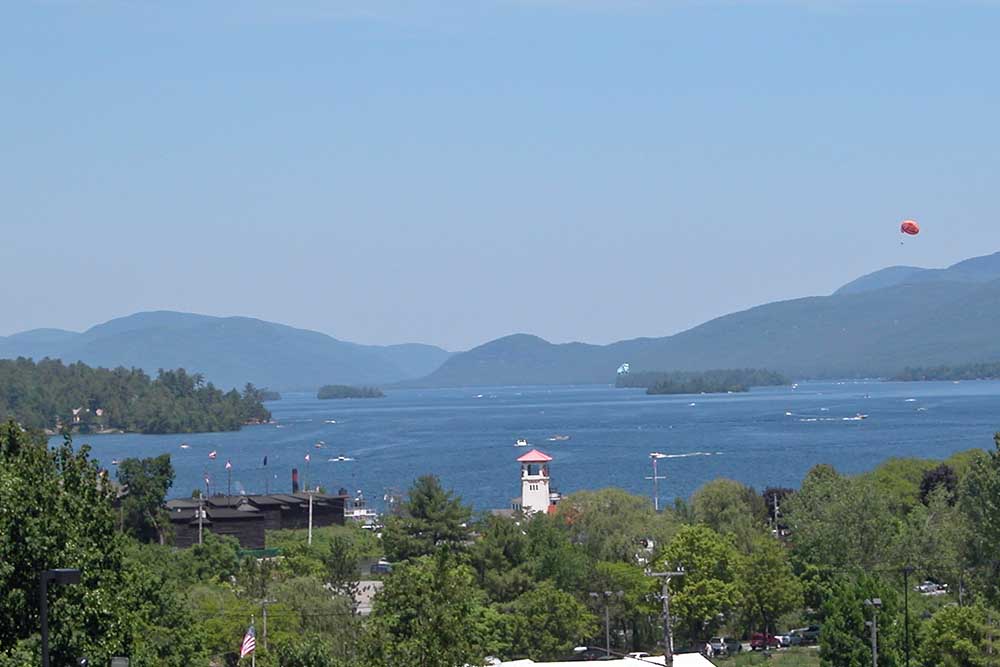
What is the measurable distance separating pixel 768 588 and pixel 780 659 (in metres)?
3.73

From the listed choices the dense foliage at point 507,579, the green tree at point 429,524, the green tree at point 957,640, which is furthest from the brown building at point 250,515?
the green tree at point 957,640

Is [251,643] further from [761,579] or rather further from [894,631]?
[761,579]

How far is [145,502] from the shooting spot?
65.9m

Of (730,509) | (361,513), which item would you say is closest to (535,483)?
(730,509)

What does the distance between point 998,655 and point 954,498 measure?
29.0 m

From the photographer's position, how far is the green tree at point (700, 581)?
4456cm

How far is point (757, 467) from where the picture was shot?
11988 cm

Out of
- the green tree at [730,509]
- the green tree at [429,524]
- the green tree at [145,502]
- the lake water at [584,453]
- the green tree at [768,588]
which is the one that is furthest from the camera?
the lake water at [584,453]

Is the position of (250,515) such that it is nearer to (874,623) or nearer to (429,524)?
(429,524)

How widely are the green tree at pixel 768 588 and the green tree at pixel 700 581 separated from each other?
530 millimetres

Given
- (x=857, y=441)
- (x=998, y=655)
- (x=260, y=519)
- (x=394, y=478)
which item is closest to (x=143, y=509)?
(x=260, y=519)

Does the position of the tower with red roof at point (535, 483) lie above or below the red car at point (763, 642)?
above

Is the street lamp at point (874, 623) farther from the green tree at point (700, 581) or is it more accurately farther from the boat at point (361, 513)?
the boat at point (361, 513)

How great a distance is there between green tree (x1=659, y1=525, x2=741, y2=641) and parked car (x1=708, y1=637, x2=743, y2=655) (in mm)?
555
